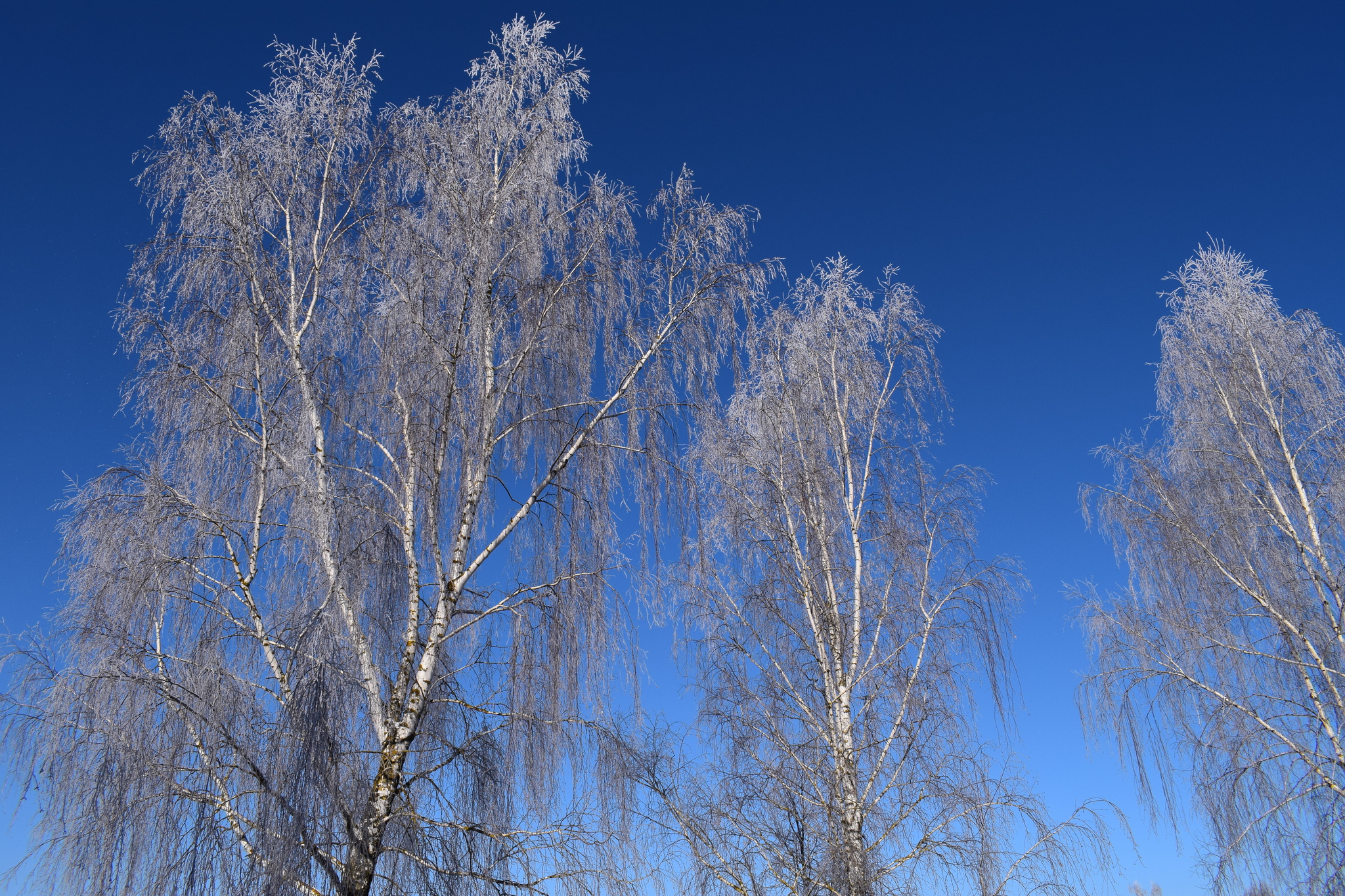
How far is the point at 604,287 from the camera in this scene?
7.93 m


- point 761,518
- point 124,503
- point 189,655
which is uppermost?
point 761,518

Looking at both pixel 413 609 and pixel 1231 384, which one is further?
pixel 1231 384

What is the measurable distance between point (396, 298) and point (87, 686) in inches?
153

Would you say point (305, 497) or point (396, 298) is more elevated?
point (396, 298)

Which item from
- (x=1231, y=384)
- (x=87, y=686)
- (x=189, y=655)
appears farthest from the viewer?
(x=1231, y=384)

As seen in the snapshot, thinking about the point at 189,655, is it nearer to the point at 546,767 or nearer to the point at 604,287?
the point at 546,767

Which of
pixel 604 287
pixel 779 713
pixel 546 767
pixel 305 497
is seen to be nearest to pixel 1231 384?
pixel 779 713

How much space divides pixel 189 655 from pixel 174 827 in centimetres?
132

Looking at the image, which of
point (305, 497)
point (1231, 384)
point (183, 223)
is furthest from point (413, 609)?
point (1231, 384)

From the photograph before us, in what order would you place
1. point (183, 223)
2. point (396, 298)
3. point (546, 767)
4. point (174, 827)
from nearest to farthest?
point (174, 827)
point (546, 767)
point (183, 223)
point (396, 298)

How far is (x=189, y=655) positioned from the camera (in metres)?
5.98

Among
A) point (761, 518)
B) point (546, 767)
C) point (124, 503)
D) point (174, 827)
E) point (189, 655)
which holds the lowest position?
point (174, 827)

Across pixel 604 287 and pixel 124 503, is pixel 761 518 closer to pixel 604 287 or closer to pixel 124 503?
pixel 604 287

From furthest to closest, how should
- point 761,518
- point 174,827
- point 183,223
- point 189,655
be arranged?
1. point 761,518
2. point 183,223
3. point 189,655
4. point 174,827
